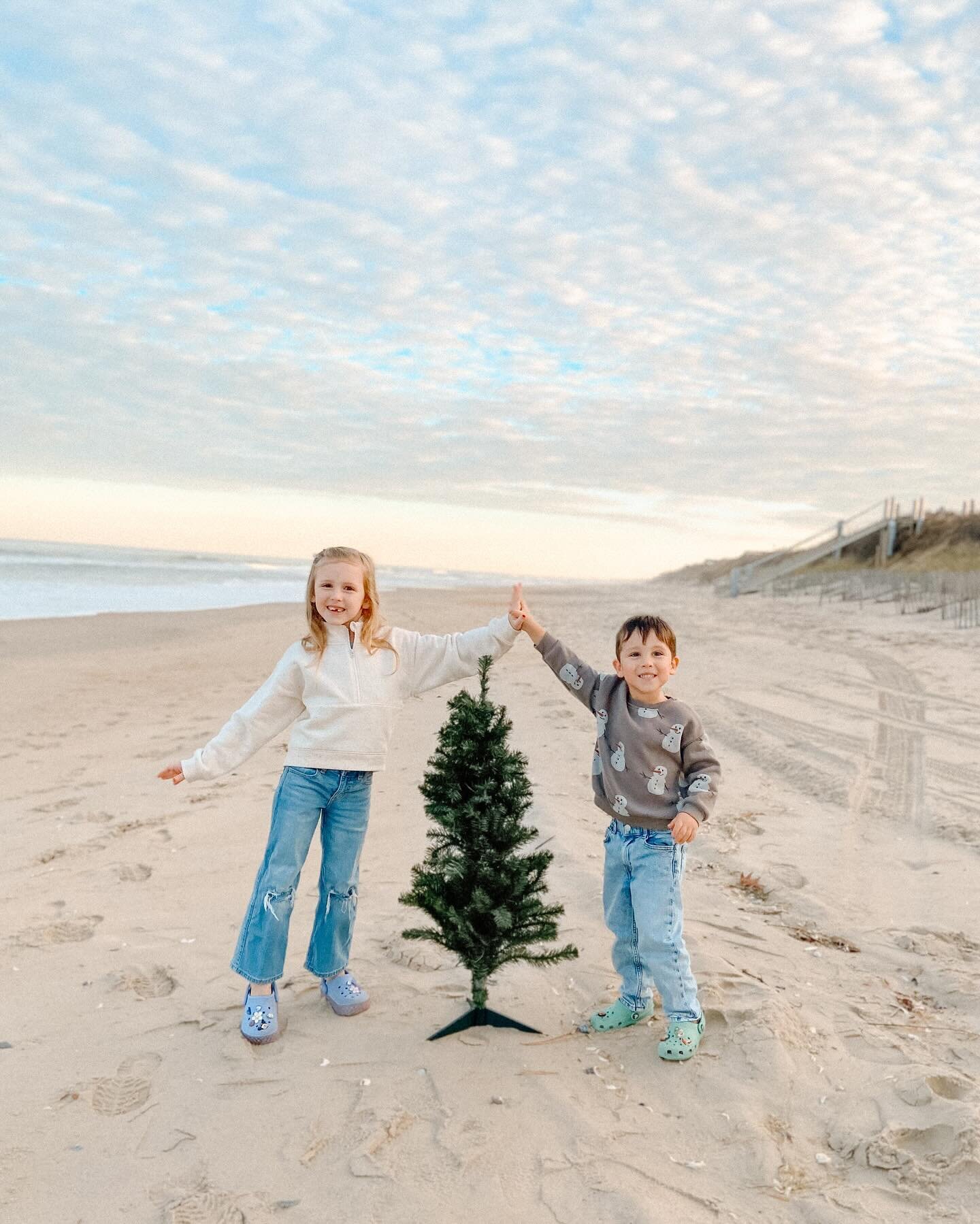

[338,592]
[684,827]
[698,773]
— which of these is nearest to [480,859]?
Answer: [684,827]

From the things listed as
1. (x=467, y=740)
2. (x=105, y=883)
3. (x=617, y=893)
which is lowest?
(x=105, y=883)

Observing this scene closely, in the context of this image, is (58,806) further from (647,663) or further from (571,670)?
(647,663)

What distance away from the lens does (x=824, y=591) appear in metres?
29.5

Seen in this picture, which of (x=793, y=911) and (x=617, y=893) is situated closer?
(x=617, y=893)

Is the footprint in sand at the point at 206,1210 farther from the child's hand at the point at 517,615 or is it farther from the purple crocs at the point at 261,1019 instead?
the child's hand at the point at 517,615

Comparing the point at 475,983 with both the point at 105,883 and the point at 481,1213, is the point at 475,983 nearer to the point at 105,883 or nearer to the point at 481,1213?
the point at 481,1213

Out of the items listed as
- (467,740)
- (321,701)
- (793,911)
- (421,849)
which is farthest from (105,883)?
(793,911)

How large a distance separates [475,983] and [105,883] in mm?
2977

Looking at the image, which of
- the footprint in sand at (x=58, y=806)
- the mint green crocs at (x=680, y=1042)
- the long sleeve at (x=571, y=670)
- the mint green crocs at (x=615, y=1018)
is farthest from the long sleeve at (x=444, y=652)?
the footprint in sand at (x=58, y=806)

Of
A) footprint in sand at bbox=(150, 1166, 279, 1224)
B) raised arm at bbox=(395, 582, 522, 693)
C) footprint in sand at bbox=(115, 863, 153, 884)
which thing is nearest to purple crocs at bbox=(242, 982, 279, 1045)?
footprint in sand at bbox=(150, 1166, 279, 1224)

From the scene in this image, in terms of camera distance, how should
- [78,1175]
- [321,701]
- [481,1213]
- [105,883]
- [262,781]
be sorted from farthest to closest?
[262,781] → [105,883] → [321,701] → [78,1175] → [481,1213]

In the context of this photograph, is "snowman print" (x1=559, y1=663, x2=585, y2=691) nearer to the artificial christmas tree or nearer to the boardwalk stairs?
the artificial christmas tree

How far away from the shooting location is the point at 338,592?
12.5 feet

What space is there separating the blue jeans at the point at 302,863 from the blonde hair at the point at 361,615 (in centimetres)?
55
